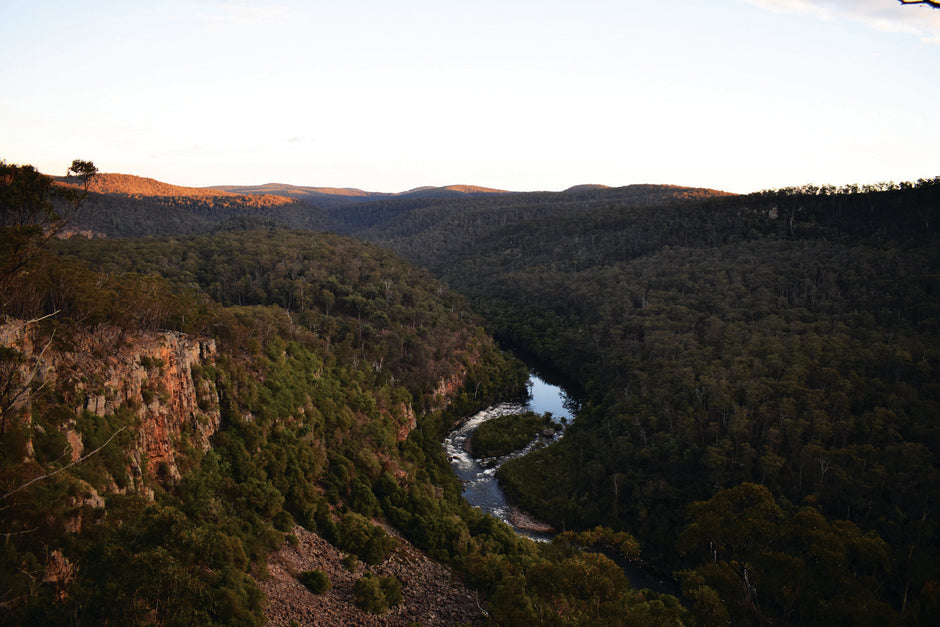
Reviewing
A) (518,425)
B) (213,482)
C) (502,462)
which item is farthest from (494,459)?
(213,482)

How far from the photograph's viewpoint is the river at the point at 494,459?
54.4 metres

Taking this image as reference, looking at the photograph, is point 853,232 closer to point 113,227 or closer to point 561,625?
point 561,625

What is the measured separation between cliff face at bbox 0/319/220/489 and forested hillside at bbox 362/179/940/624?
2610cm

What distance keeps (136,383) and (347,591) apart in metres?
15.5

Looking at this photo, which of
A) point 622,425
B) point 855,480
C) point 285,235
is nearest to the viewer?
point 855,480

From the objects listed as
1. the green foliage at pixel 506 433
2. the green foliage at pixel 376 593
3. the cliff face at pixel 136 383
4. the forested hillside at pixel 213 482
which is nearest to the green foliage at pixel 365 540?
the forested hillside at pixel 213 482

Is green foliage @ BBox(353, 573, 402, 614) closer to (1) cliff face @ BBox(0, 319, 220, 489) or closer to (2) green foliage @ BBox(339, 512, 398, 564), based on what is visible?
(2) green foliage @ BBox(339, 512, 398, 564)

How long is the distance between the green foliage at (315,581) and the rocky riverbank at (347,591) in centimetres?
27

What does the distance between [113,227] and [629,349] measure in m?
144

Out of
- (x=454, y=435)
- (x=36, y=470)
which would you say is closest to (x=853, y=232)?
(x=454, y=435)

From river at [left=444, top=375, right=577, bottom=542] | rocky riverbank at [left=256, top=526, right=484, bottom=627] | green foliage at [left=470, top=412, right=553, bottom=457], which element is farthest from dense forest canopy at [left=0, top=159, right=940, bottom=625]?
green foliage at [left=470, top=412, right=553, bottom=457]

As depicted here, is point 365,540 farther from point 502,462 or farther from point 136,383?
point 502,462

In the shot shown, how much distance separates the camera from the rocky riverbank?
26594mm

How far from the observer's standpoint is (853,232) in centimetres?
10694
